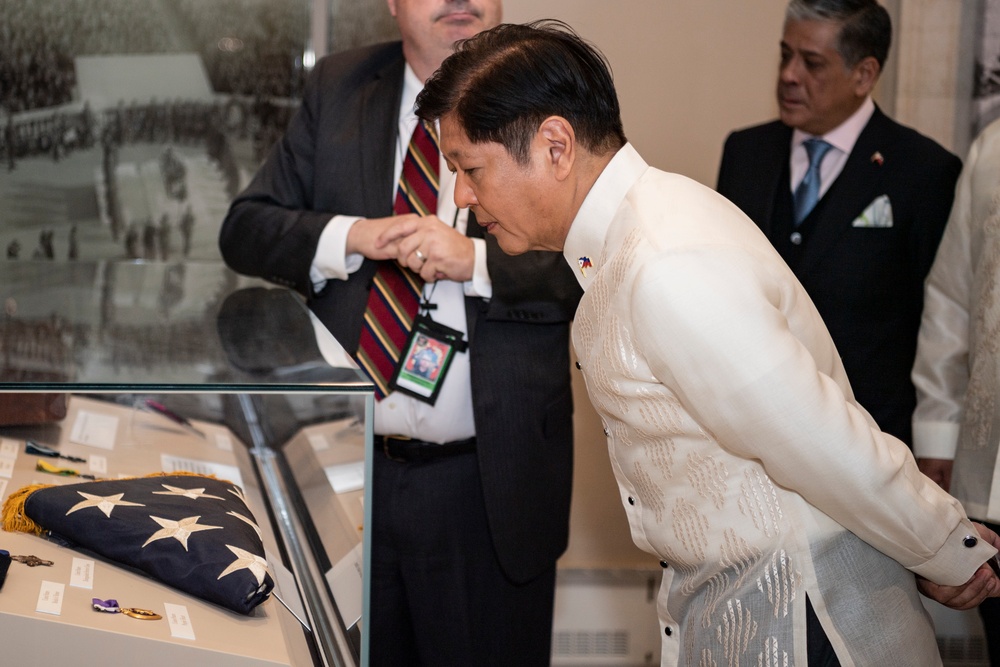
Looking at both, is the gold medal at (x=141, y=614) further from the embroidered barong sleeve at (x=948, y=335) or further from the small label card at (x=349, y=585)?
the embroidered barong sleeve at (x=948, y=335)

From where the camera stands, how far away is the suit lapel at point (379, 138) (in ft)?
7.43

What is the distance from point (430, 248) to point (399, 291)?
8.5 inches

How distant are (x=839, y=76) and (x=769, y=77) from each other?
828 mm

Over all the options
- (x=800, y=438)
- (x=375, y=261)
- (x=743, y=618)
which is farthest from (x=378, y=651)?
(x=800, y=438)

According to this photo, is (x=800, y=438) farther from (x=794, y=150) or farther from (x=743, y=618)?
(x=794, y=150)

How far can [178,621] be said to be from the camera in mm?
1237

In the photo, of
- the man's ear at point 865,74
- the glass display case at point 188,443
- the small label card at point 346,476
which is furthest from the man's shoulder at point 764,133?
the small label card at point 346,476

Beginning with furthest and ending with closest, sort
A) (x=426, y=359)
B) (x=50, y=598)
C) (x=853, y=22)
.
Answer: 1. (x=853, y=22)
2. (x=426, y=359)
3. (x=50, y=598)

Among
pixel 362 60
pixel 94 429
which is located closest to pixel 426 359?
pixel 94 429

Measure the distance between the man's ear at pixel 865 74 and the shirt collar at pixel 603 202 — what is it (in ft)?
5.40

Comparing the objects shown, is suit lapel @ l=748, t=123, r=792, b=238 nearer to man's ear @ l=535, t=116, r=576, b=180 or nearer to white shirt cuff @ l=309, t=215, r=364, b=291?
white shirt cuff @ l=309, t=215, r=364, b=291

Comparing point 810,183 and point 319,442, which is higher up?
point 810,183

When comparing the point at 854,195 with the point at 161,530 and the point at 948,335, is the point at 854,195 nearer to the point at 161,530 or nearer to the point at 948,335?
the point at 948,335

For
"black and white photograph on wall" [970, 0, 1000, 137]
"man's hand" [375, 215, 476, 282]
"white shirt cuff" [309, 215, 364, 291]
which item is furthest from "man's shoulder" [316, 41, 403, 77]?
"black and white photograph on wall" [970, 0, 1000, 137]
